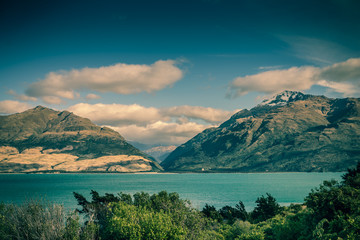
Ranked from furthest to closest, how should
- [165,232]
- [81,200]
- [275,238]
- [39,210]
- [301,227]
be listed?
1. [81,200]
2. [275,238]
3. [301,227]
4. [39,210]
5. [165,232]

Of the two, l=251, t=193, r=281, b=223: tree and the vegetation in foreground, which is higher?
the vegetation in foreground

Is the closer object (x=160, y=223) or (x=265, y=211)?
(x=160, y=223)

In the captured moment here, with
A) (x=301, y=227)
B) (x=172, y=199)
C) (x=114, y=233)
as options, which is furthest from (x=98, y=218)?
(x=301, y=227)

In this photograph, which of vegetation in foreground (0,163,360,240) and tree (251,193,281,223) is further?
tree (251,193,281,223)

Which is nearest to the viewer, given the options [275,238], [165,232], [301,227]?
[165,232]

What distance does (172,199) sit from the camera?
71188 millimetres

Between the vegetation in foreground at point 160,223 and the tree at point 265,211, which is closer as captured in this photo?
the vegetation in foreground at point 160,223

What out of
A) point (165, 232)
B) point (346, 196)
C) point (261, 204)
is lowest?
point (261, 204)

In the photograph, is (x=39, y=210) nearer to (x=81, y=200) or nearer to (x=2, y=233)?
(x=2, y=233)

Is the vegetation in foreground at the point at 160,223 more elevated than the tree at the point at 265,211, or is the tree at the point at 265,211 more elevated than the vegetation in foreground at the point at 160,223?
the vegetation in foreground at the point at 160,223

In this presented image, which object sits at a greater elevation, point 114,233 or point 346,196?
point 346,196

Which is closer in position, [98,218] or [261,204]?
[98,218]

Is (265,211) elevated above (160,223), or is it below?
below

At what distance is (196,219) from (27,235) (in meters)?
26.9
